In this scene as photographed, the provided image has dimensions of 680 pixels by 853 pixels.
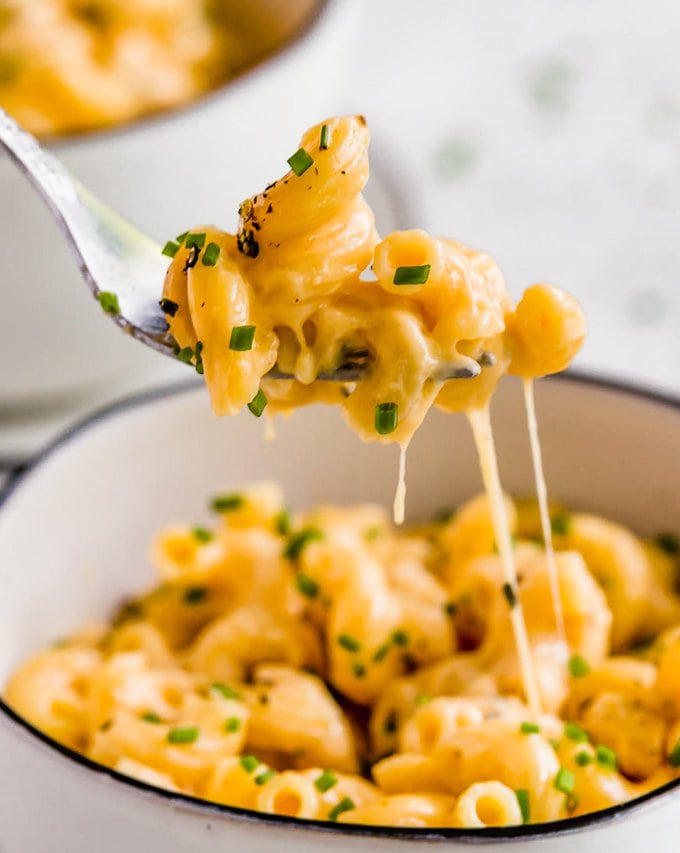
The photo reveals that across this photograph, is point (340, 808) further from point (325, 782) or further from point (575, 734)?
point (575, 734)

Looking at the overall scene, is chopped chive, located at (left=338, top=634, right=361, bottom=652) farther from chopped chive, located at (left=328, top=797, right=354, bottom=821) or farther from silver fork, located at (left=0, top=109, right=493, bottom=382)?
silver fork, located at (left=0, top=109, right=493, bottom=382)

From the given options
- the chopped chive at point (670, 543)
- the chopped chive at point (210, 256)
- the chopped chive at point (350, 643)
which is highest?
the chopped chive at point (210, 256)

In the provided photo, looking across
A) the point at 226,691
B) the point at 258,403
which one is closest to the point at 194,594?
the point at 226,691

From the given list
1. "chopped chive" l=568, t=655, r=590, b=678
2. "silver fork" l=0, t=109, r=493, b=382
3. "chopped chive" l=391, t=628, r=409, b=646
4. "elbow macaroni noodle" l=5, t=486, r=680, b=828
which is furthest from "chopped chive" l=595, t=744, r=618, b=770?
"silver fork" l=0, t=109, r=493, b=382

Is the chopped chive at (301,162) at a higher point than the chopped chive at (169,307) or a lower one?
higher

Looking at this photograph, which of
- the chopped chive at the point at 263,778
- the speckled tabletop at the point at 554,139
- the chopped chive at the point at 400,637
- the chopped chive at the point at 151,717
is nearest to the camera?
the chopped chive at the point at 263,778

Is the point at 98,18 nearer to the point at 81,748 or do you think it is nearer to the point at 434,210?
the point at 434,210

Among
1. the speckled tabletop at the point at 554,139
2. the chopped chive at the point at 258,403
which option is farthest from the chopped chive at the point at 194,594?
the speckled tabletop at the point at 554,139

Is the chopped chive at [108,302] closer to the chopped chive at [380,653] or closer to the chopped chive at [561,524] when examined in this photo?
the chopped chive at [380,653]
